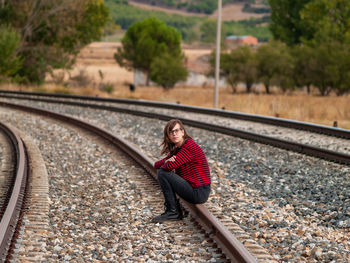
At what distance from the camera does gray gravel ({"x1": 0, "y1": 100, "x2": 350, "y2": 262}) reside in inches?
209

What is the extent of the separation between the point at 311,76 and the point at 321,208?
2895cm

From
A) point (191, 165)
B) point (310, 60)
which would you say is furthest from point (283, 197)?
point (310, 60)

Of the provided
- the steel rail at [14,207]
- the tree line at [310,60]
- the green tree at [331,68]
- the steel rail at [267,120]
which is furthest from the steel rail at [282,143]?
the tree line at [310,60]

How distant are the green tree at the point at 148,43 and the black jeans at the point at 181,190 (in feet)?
151

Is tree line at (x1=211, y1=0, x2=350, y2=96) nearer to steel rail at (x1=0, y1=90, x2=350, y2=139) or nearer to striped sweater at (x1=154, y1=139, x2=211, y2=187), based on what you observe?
steel rail at (x1=0, y1=90, x2=350, y2=139)

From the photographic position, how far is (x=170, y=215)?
6.03 m

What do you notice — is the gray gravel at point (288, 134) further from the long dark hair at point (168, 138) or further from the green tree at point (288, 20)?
the green tree at point (288, 20)

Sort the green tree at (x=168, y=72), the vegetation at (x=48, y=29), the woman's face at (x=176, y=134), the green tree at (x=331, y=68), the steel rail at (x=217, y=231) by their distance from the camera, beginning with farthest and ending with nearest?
the green tree at (x=168, y=72) → the vegetation at (x=48, y=29) → the green tree at (x=331, y=68) → the woman's face at (x=176, y=134) → the steel rail at (x=217, y=231)

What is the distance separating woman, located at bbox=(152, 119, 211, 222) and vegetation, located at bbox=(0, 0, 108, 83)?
32.3 meters

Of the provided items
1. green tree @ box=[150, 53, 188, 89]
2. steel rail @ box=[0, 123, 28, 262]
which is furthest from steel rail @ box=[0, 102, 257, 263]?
green tree @ box=[150, 53, 188, 89]

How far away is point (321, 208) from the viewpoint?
21.7ft

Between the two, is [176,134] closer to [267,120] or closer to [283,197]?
[283,197]

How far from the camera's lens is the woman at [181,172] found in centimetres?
602

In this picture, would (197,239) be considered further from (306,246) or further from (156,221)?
(306,246)
